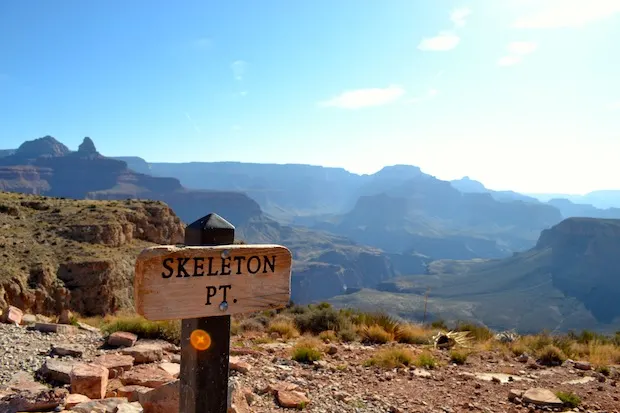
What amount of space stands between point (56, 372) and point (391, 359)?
506 centimetres

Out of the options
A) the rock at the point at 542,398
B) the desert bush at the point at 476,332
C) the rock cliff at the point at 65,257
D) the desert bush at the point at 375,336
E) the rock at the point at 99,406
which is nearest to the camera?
the rock at the point at 99,406

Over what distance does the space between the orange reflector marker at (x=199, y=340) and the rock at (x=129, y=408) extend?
2.19 metres

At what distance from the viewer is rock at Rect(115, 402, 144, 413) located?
12.9 ft

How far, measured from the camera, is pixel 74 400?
13.3ft

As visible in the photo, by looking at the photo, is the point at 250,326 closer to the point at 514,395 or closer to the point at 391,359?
the point at 391,359

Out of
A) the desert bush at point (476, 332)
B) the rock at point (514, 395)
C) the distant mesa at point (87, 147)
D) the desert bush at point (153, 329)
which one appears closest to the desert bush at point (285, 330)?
the desert bush at point (153, 329)

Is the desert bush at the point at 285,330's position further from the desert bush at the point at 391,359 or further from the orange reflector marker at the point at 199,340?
the orange reflector marker at the point at 199,340

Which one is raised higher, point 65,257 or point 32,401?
point 32,401

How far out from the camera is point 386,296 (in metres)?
95.8

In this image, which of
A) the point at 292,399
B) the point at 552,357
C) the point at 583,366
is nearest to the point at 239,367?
the point at 292,399

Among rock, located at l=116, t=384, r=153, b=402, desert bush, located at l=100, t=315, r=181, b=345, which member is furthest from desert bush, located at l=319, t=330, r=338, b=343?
rock, located at l=116, t=384, r=153, b=402

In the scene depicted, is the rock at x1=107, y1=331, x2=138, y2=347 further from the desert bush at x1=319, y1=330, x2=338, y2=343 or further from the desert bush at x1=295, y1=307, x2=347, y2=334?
the desert bush at x1=295, y1=307, x2=347, y2=334

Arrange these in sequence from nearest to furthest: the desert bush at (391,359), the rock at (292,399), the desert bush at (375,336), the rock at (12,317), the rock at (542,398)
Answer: the rock at (292,399), the rock at (542,398), the desert bush at (391,359), the rock at (12,317), the desert bush at (375,336)

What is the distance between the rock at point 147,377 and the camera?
Result: 194 inches
